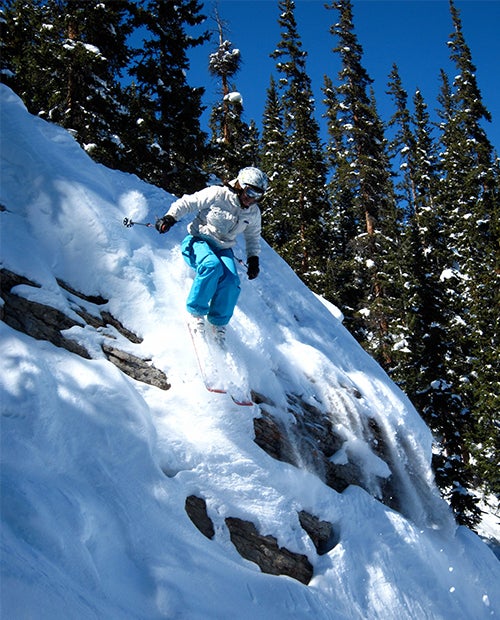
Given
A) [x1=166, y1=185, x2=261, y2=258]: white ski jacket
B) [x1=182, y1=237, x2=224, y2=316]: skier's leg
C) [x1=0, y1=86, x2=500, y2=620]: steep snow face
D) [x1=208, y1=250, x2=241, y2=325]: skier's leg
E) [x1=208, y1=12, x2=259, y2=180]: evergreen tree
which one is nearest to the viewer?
[x1=0, y1=86, x2=500, y2=620]: steep snow face

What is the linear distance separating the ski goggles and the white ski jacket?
196 millimetres

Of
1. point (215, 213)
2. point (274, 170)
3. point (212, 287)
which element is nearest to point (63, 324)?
A: point (212, 287)

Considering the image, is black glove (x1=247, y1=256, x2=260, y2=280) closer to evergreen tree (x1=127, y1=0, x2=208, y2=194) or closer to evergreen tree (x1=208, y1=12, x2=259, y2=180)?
evergreen tree (x1=127, y1=0, x2=208, y2=194)

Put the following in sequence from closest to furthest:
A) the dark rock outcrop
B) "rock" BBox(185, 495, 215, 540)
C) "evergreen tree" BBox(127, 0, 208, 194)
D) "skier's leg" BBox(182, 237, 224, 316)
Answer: "rock" BBox(185, 495, 215, 540), the dark rock outcrop, "skier's leg" BBox(182, 237, 224, 316), "evergreen tree" BBox(127, 0, 208, 194)

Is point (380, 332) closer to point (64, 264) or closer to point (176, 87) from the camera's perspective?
point (176, 87)

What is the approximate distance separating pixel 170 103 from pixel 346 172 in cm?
1264

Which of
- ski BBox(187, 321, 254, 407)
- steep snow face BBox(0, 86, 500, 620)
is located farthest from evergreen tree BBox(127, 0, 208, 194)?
ski BBox(187, 321, 254, 407)

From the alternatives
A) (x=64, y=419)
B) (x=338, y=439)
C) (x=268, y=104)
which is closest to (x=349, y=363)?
(x=338, y=439)

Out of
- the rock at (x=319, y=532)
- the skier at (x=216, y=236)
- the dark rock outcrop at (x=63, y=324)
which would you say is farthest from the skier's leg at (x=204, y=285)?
the rock at (x=319, y=532)

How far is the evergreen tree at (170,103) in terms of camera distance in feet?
53.6

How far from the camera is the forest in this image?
1332cm

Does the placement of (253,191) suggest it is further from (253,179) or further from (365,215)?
(365,215)

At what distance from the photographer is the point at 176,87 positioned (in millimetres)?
16719

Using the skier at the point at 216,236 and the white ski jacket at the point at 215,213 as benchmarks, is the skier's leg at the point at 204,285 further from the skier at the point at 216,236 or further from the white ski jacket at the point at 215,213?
the white ski jacket at the point at 215,213
